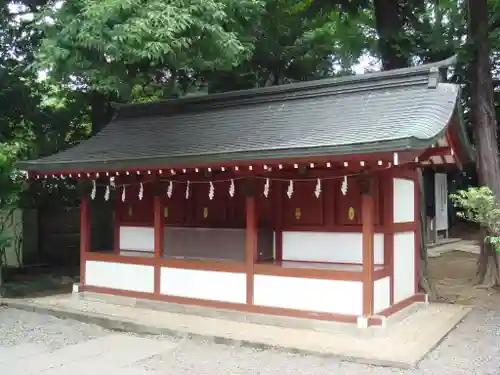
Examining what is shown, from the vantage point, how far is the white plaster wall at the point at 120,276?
9539 millimetres

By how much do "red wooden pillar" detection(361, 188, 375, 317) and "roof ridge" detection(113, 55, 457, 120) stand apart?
8.16 ft

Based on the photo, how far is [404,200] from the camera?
8.89 m

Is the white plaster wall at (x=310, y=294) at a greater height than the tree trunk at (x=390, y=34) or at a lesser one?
lesser

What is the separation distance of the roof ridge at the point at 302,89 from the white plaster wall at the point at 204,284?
3.61 metres

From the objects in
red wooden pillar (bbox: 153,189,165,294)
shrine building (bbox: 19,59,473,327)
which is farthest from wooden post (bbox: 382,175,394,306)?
red wooden pillar (bbox: 153,189,165,294)

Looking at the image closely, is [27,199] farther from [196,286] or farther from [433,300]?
[433,300]

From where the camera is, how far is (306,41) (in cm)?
1566

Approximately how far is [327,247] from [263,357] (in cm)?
239

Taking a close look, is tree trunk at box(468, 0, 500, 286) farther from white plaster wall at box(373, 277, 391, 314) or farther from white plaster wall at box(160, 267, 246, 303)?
white plaster wall at box(160, 267, 246, 303)

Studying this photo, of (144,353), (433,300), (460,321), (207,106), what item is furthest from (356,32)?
(144,353)

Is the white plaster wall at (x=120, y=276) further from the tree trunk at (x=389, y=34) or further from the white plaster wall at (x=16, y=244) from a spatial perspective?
the tree trunk at (x=389, y=34)

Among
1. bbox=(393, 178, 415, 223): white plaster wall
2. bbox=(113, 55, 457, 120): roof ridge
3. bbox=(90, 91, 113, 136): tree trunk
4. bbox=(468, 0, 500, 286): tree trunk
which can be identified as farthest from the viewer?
bbox=(90, 91, 113, 136): tree trunk

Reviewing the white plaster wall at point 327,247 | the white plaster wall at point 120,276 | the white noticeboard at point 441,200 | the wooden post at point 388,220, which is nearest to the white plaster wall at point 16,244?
the white plaster wall at point 120,276

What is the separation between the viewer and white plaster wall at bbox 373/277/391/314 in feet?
24.9
